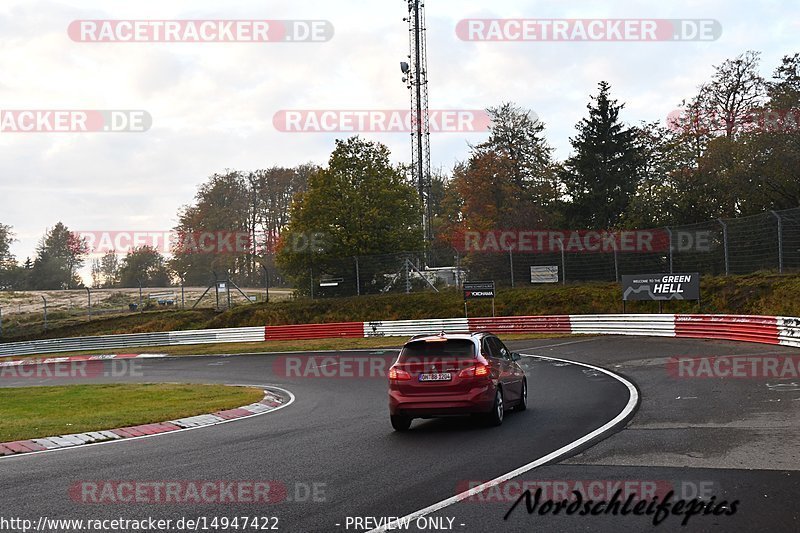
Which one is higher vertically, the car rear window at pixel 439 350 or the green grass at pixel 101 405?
the car rear window at pixel 439 350

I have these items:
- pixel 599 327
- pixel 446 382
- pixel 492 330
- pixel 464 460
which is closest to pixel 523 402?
pixel 446 382

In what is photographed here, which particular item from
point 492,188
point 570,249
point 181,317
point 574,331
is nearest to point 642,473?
point 574,331

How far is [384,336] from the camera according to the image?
135 ft

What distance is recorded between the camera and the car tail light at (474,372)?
1190 centimetres

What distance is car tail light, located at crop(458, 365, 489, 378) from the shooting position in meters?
11.9

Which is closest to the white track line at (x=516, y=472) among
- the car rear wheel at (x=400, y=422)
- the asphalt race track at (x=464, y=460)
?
the asphalt race track at (x=464, y=460)

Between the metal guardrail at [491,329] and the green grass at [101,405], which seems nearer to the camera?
the green grass at [101,405]

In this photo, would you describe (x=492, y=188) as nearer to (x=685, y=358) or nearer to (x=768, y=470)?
(x=685, y=358)

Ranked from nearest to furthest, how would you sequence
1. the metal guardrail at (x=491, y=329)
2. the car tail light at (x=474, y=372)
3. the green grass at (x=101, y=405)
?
the car tail light at (x=474, y=372)
the green grass at (x=101, y=405)
the metal guardrail at (x=491, y=329)

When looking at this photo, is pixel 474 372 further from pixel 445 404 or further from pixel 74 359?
pixel 74 359

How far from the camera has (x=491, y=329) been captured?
38219 mm

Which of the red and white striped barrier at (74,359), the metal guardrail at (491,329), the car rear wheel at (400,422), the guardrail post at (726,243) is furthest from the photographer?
the red and white striped barrier at (74,359)

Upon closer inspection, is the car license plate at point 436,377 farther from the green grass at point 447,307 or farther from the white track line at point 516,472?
the green grass at point 447,307

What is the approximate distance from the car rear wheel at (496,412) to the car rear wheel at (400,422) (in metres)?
1.28
